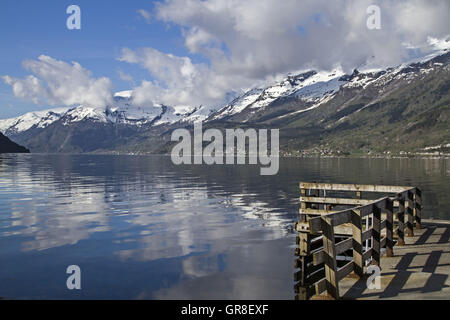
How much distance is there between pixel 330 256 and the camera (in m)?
14.4

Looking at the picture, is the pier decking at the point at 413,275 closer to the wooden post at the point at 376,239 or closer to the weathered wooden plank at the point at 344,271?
the weathered wooden plank at the point at 344,271

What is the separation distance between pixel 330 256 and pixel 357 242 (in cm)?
239

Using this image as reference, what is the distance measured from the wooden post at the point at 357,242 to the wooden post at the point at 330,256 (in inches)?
74.5

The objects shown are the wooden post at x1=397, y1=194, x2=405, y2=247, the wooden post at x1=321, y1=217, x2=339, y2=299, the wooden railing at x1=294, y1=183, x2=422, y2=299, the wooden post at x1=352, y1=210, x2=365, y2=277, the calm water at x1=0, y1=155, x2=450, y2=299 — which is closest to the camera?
the wooden post at x1=321, y1=217, x2=339, y2=299

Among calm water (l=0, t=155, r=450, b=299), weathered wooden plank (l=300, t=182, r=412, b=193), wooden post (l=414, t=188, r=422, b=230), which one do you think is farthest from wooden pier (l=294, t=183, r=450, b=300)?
calm water (l=0, t=155, r=450, b=299)

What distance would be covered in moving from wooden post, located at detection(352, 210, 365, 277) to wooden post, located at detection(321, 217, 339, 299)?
74.5 inches

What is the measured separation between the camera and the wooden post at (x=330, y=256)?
14.2m

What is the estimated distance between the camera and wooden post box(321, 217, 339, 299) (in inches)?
559

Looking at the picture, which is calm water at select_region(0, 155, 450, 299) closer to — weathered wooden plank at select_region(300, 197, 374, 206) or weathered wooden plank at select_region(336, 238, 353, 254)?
weathered wooden plank at select_region(300, 197, 374, 206)

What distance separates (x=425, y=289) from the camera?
48.0 ft

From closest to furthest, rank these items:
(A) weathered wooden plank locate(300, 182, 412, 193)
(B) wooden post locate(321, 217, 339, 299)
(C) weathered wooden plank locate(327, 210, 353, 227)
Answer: (B) wooden post locate(321, 217, 339, 299), (C) weathered wooden plank locate(327, 210, 353, 227), (A) weathered wooden plank locate(300, 182, 412, 193)

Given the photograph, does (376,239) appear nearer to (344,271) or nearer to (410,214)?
(344,271)
